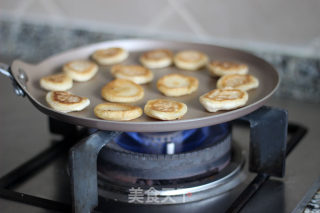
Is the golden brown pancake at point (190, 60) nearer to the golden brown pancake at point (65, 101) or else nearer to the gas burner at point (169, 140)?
the gas burner at point (169, 140)

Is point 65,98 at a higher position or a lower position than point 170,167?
higher

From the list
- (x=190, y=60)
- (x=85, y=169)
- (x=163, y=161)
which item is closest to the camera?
(x=85, y=169)

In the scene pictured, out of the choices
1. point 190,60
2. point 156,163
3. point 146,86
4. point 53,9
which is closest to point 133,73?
point 146,86

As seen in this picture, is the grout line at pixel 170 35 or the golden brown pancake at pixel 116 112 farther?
the grout line at pixel 170 35

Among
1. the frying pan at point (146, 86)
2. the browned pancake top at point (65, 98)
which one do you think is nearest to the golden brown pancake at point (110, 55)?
the frying pan at point (146, 86)

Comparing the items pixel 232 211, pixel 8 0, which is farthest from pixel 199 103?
pixel 8 0

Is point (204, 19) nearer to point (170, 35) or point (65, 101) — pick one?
point (170, 35)
